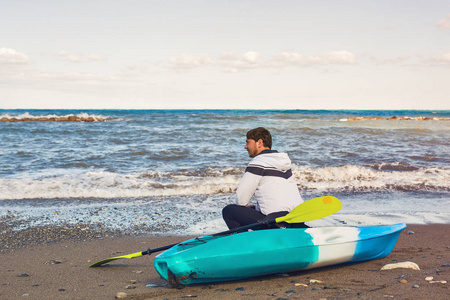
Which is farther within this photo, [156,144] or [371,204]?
[156,144]

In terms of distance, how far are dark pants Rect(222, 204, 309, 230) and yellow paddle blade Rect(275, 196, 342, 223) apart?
0.09 meters

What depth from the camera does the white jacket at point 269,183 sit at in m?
3.34

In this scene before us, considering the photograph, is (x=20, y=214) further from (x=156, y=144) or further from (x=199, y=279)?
(x=156, y=144)

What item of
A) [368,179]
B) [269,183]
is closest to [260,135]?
[269,183]

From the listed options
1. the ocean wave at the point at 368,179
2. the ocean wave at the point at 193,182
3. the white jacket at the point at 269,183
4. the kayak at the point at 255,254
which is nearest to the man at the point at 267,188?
the white jacket at the point at 269,183

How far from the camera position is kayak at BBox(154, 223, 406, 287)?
10.2ft

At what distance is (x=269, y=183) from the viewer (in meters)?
3.35

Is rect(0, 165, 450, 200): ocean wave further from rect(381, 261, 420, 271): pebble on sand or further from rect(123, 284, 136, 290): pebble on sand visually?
rect(381, 261, 420, 271): pebble on sand

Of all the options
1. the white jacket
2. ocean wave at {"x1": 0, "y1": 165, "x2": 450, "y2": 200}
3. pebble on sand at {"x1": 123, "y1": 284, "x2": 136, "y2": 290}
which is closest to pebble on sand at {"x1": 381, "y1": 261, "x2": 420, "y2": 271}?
the white jacket

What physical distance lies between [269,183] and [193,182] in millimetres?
5178

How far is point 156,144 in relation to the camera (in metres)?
14.0

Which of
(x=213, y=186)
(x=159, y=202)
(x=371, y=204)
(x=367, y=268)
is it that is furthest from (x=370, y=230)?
(x=213, y=186)

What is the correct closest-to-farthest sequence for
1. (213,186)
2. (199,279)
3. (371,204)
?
(199,279), (371,204), (213,186)

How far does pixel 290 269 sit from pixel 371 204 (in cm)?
391
